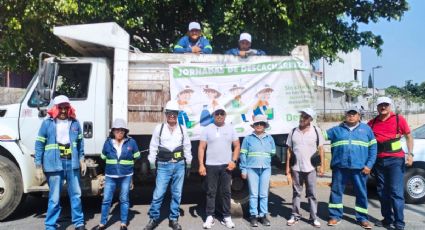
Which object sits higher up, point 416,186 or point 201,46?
point 201,46

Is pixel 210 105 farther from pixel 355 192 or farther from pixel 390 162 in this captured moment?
pixel 390 162

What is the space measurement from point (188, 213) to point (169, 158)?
1409 millimetres

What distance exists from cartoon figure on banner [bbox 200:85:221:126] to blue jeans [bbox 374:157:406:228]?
2547 mm

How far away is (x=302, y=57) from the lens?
673 cm

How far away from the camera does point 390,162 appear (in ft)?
20.4

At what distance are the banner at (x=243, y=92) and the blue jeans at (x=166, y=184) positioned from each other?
0.62 meters

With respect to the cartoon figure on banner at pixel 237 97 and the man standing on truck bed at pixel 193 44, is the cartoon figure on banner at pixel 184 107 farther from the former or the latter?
the man standing on truck bed at pixel 193 44

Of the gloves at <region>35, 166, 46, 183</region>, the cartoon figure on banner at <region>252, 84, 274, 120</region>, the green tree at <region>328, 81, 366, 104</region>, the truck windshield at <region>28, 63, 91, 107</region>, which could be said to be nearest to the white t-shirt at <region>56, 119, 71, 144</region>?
the gloves at <region>35, 166, 46, 183</region>

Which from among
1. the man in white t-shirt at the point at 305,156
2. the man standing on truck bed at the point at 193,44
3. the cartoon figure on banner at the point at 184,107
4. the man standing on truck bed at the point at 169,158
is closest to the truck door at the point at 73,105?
the man standing on truck bed at the point at 169,158

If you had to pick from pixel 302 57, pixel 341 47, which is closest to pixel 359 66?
pixel 341 47

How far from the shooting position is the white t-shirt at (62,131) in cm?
573

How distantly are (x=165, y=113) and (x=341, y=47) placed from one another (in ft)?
18.6

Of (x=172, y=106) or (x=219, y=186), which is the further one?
(x=219, y=186)

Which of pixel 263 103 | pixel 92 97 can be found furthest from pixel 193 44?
pixel 92 97
